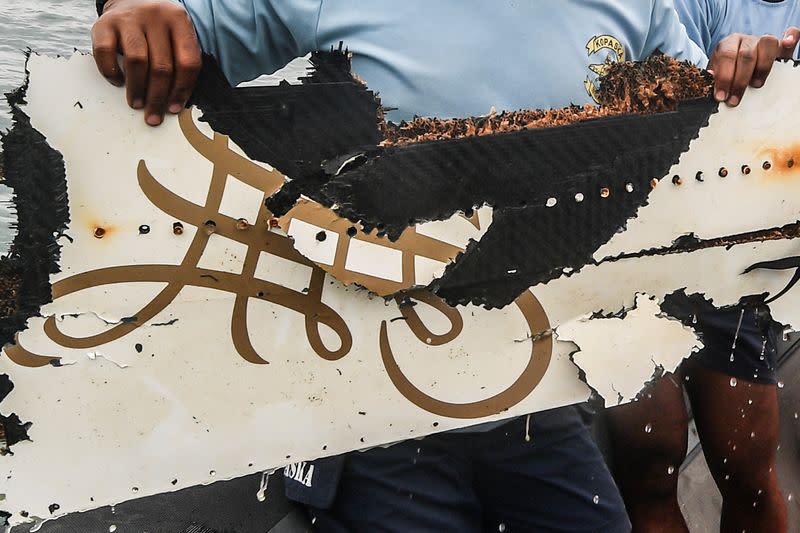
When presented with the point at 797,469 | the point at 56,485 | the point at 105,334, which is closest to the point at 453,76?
the point at 105,334

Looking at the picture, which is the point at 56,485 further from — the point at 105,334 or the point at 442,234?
the point at 442,234

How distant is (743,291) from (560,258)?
0.31 m

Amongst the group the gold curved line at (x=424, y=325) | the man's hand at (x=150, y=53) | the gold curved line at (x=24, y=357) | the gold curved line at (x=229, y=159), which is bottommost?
the gold curved line at (x=24, y=357)

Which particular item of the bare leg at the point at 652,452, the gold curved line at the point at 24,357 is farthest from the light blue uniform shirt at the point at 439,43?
the bare leg at the point at 652,452

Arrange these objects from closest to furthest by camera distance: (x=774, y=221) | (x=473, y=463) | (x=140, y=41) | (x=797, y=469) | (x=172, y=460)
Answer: (x=140, y=41), (x=172, y=460), (x=774, y=221), (x=473, y=463), (x=797, y=469)

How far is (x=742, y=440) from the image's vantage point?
1646 mm

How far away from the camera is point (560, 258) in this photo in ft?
3.22

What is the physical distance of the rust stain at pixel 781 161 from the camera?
105 centimetres

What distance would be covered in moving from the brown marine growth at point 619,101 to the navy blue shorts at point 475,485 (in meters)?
0.47

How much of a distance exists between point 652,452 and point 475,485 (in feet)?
1.89

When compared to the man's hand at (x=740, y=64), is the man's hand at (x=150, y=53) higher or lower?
lower

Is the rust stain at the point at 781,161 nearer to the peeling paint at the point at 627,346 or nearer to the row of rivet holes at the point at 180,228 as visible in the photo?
the peeling paint at the point at 627,346

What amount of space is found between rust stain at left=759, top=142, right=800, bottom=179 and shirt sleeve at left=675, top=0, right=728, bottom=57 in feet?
2.03

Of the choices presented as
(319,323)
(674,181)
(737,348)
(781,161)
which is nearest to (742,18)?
(737,348)
